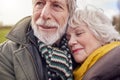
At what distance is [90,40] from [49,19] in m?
0.43

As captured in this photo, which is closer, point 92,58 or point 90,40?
point 92,58

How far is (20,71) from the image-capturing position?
364cm

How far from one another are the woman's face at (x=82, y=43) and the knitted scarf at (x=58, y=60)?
0.26 feet

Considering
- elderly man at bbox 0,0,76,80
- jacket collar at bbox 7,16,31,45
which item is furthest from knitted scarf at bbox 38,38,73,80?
jacket collar at bbox 7,16,31,45

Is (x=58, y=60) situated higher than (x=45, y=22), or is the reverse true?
(x=45, y=22)

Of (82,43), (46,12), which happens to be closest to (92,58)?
(82,43)

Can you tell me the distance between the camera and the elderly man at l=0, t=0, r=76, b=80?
3.67m

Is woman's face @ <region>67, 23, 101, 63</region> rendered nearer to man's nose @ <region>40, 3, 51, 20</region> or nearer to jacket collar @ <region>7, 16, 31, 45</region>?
man's nose @ <region>40, 3, 51, 20</region>

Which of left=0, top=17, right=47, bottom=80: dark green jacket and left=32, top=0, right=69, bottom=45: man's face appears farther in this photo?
left=32, top=0, right=69, bottom=45: man's face

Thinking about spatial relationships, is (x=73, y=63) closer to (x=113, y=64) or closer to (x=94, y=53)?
(x=94, y=53)

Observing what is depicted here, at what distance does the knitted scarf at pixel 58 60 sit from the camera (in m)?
3.76

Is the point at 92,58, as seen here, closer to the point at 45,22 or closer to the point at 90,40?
the point at 90,40

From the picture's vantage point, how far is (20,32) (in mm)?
3898

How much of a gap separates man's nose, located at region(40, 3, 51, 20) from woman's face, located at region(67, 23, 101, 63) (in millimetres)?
267
